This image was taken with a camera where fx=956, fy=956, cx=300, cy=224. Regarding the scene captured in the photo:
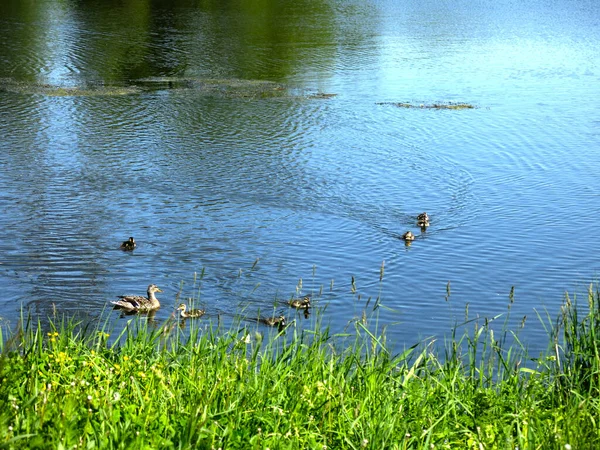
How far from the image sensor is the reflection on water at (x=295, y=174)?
42.6ft

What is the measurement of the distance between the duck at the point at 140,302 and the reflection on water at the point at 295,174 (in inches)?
8.6

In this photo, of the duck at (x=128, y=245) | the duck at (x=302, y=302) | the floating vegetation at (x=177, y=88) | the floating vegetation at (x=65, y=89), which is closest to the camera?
the duck at (x=302, y=302)

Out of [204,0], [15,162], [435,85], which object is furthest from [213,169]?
[204,0]

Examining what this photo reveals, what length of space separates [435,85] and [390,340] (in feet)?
63.3

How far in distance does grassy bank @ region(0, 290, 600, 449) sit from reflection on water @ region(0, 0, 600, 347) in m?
1.34

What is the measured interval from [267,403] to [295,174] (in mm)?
12801

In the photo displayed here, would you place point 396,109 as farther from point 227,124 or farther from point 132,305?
point 132,305

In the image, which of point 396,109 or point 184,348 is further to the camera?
point 396,109

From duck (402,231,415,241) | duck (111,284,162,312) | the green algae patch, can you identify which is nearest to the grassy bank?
duck (111,284,162,312)

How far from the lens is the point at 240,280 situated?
13.1m

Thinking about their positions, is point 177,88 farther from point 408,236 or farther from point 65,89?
point 408,236

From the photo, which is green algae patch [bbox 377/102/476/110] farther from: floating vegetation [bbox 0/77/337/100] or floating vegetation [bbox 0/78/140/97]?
floating vegetation [bbox 0/78/140/97]

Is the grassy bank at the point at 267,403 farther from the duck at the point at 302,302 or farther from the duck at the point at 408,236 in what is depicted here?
the duck at the point at 408,236

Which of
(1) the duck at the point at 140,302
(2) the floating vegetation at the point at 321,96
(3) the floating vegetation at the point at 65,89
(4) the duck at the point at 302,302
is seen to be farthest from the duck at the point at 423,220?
(3) the floating vegetation at the point at 65,89
